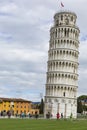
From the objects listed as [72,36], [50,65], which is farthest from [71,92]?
[72,36]

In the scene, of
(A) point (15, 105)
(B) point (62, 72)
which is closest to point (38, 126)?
(B) point (62, 72)

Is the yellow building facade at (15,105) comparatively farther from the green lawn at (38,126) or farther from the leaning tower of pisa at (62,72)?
the green lawn at (38,126)

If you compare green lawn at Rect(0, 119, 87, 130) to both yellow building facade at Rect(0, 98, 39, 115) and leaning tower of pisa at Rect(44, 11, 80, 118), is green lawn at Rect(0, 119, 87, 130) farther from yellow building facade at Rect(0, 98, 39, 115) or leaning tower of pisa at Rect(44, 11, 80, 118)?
yellow building facade at Rect(0, 98, 39, 115)

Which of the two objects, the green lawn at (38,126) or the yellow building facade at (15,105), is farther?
the yellow building facade at (15,105)

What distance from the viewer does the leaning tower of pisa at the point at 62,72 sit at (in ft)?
347

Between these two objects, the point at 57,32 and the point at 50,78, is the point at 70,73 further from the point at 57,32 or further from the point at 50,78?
the point at 57,32

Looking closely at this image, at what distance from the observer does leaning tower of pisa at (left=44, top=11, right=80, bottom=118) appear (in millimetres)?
105688

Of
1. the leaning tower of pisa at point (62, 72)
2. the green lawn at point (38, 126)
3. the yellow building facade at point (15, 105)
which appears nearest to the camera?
the green lawn at point (38, 126)

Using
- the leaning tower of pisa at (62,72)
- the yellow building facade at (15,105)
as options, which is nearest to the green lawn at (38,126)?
the leaning tower of pisa at (62,72)

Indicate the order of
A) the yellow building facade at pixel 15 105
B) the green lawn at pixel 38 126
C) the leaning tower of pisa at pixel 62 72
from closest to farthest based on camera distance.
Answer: the green lawn at pixel 38 126, the leaning tower of pisa at pixel 62 72, the yellow building facade at pixel 15 105

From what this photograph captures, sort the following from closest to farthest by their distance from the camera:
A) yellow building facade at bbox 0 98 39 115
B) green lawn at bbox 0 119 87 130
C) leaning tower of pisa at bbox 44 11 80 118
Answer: green lawn at bbox 0 119 87 130 < leaning tower of pisa at bbox 44 11 80 118 < yellow building facade at bbox 0 98 39 115

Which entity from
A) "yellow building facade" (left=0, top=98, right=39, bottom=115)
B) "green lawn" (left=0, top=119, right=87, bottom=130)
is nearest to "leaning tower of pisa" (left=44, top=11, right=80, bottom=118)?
"yellow building facade" (left=0, top=98, right=39, bottom=115)

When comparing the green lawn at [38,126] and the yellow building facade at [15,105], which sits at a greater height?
the yellow building facade at [15,105]

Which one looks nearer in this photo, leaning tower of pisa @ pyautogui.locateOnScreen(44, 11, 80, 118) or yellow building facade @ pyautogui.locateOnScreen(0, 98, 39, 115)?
leaning tower of pisa @ pyautogui.locateOnScreen(44, 11, 80, 118)
